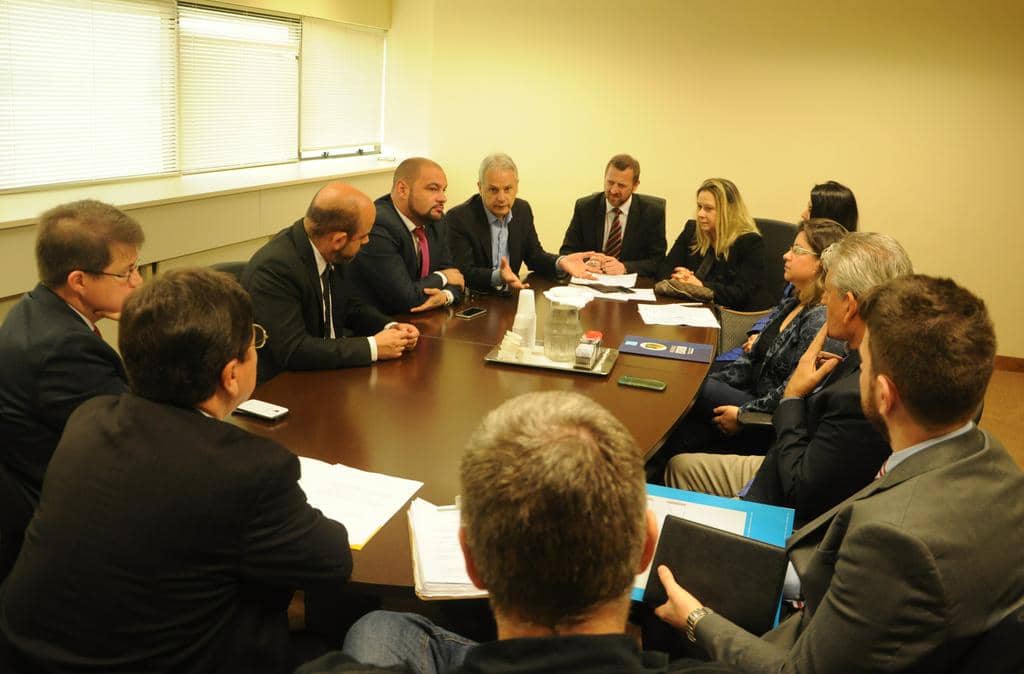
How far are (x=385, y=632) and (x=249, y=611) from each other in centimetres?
28

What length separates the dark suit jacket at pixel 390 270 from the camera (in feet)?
12.5

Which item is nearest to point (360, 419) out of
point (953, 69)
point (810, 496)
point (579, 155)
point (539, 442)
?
point (810, 496)

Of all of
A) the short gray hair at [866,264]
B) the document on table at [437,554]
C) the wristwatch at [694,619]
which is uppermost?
the short gray hair at [866,264]

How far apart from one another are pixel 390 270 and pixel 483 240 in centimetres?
110

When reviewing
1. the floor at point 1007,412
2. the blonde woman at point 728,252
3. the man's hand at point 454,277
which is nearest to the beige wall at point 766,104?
the floor at point 1007,412

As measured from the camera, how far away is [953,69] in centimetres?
619

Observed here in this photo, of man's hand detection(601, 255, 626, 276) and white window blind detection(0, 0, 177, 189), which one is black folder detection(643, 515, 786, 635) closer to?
man's hand detection(601, 255, 626, 276)

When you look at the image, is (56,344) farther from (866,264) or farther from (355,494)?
(866,264)

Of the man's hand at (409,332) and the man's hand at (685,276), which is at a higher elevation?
the man's hand at (685,276)

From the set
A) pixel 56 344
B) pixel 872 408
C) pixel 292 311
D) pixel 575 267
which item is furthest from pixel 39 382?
pixel 575 267

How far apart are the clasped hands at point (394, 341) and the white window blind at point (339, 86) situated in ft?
12.8

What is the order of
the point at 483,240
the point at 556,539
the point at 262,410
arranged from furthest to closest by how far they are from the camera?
1. the point at 483,240
2. the point at 262,410
3. the point at 556,539

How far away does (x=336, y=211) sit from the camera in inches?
125

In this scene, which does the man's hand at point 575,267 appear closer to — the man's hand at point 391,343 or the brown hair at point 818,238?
the brown hair at point 818,238
